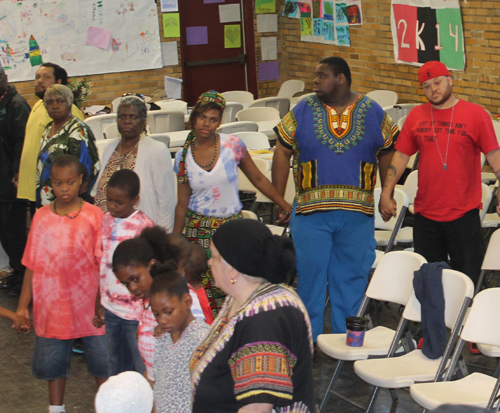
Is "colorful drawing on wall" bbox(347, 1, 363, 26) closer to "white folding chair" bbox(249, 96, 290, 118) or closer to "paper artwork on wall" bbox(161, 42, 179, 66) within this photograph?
"white folding chair" bbox(249, 96, 290, 118)

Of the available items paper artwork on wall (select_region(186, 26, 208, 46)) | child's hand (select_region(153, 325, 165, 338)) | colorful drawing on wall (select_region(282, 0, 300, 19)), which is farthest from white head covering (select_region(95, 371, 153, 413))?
colorful drawing on wall (select_region(282, 0, 300, 19))

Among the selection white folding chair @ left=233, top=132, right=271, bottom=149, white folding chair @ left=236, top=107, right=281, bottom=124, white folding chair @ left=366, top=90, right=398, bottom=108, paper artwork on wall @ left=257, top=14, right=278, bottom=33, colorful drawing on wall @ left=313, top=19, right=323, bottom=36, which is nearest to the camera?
white folding chair @ left=233, top=132, right=271, bottom=149

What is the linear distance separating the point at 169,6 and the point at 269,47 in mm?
1706

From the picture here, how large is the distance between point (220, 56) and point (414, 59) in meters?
3.45

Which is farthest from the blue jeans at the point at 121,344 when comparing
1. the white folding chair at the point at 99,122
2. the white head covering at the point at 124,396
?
the white folding chair at the point at 99,122

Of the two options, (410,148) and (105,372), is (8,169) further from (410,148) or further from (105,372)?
(410,148)

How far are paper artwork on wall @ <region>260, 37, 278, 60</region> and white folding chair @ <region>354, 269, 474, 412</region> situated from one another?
7.97 meters

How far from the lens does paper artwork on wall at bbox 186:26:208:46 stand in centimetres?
1041

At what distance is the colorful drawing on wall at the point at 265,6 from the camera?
10695mm

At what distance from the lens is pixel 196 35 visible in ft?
34.3

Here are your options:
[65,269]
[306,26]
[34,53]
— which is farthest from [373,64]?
[65,269]

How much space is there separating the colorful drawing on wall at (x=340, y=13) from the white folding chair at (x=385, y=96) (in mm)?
1360

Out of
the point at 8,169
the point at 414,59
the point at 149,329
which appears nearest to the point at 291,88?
the point at 414,59

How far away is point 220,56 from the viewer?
10688 millimetres
